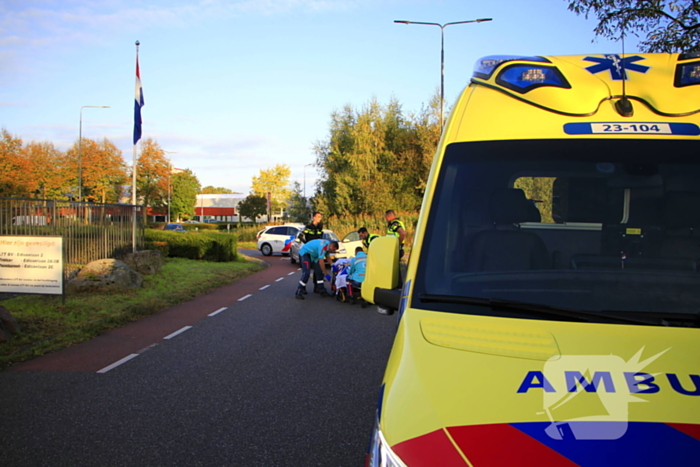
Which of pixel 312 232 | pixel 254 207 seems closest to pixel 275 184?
pixel 254 207

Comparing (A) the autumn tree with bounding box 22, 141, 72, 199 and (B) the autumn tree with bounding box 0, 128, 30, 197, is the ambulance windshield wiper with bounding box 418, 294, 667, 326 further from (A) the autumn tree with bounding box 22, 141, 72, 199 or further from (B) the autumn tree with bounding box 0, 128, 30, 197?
(A) the autumn tree with bounding box 22, 141, 72, 199

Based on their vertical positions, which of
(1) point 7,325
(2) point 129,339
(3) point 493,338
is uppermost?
(3) point 493,338

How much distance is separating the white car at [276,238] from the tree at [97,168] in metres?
22.5

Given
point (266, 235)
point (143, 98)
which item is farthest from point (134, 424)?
point (266, 235)

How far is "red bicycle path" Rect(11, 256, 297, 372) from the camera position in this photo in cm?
708

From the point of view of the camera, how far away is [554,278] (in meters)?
2.78

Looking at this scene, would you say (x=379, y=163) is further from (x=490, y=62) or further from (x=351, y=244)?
(x=490, y=62)

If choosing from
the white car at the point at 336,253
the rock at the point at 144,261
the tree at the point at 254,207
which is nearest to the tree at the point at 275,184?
the tree at the point at 254,207

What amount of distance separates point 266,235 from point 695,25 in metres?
25.5

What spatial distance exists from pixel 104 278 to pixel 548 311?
42.1 feet


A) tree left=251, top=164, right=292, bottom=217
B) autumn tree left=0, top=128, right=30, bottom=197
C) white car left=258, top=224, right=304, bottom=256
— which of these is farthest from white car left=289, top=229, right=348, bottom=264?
tree left=251, top=164, right=292, bottom=217

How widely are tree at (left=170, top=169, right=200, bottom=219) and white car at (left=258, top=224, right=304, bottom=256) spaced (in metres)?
50.8

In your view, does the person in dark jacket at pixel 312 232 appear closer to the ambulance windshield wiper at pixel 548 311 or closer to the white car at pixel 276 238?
the ambulance windshield wiper at pixel 548 311

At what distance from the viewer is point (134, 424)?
15.9 feet
